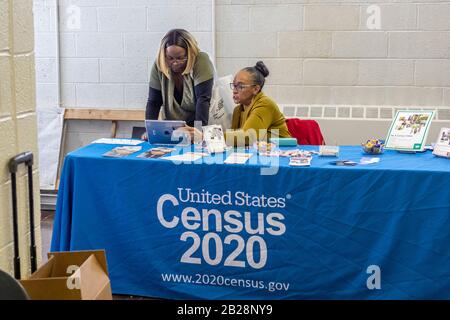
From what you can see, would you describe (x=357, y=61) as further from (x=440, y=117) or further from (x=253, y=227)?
(x=253, y=227)

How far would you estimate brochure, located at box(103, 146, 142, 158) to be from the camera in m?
3.51

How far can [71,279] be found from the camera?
202 centimetres

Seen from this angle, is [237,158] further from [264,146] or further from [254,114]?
[254,114]

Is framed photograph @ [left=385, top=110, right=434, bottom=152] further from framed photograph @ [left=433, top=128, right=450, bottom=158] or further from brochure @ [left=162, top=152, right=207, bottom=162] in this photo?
brochure @ [left=162, top=152, right=207, bottom=162]

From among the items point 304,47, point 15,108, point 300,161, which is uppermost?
point 304,47

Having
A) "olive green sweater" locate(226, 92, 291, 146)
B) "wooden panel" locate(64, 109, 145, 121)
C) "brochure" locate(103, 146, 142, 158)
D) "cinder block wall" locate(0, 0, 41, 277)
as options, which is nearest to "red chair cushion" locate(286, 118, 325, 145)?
"olive green sweater" locate(226, 92, 291, 146)

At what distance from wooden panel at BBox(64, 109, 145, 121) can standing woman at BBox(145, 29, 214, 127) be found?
0.90 meters

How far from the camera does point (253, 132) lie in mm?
3791

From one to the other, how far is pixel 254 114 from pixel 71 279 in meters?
2.02

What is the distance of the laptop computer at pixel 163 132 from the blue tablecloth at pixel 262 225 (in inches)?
12.6

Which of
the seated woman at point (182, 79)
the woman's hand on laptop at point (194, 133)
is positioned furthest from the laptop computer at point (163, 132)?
the seated woman at point (182, 79)

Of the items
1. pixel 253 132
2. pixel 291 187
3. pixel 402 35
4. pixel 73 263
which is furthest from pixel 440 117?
pixel 73 263

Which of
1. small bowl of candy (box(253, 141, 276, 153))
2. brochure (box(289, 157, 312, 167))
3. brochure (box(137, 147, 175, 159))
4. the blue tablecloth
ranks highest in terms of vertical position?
small bowl of candy (box(253, 141, 276, 153))

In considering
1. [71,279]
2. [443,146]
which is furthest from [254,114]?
[71,279]
